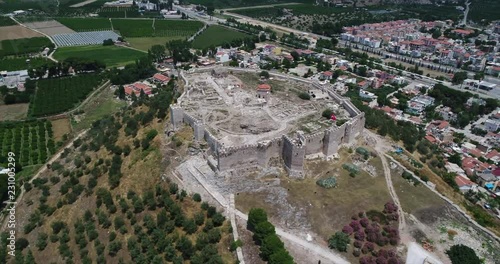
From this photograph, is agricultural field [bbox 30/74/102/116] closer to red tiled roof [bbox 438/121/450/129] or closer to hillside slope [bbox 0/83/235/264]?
hillside slope [bbox 0/83/235/264]

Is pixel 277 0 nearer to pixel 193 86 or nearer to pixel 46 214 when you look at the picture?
pixel 193 86

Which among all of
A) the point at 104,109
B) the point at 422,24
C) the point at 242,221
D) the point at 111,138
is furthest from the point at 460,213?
the point at 422,24

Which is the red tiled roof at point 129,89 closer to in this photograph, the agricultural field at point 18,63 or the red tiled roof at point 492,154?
the agricultural field at point 18,63

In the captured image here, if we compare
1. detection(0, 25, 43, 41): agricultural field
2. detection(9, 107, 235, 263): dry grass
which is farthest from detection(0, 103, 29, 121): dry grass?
detection(0, 25, 43, 41): agricultural field

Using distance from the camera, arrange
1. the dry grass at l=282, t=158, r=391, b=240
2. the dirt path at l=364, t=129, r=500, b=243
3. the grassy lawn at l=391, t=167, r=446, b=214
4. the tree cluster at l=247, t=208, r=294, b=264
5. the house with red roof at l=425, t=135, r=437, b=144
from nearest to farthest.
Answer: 1. the tree cluster at l=247, t=208, r=294, b=264
2. the dry grass at l=282, t=158, r=391, b=240
3. the dirt path at l=364, t=129, r=500, b=243
4. the grassy lawn at l=391, t=167, r=446, b=214
5. the house with red roof at l=425, t=135, r=437, b=144

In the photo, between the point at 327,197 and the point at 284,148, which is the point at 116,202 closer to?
the point at 284,148

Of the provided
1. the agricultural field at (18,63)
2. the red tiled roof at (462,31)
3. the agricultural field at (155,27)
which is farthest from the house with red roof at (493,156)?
the agricultural field at (155,27)
